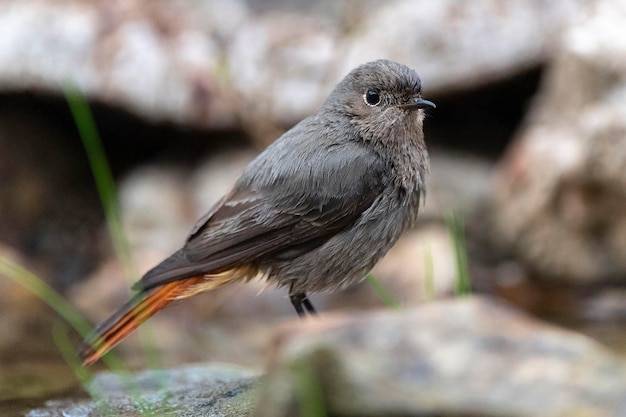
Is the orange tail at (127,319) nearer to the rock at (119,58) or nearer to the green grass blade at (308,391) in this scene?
the green grass blade at (308,391)

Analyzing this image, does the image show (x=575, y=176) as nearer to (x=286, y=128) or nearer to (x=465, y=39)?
(x=465, y=39)

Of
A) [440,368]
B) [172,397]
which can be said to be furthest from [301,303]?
[440,368]

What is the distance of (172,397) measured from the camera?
384cm

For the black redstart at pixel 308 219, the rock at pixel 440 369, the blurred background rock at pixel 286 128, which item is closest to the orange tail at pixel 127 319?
the black redstart at pixel 308 219

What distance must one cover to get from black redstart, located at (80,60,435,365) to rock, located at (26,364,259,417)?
0.30 metres

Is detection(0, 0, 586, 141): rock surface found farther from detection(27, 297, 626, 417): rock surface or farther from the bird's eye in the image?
detection(27, 297, 626, 417): rock surface

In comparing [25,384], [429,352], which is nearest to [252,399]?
[429,352]

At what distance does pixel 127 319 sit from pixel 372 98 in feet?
5.07

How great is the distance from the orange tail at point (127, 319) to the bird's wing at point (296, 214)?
0.40 feet

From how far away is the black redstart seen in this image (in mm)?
4316

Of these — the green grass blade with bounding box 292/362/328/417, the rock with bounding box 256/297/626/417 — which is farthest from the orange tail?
the green grass blade with bounding box 292/362/328/417

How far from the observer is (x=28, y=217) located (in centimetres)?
847

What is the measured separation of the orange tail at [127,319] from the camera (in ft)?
13.8

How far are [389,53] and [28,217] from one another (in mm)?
3474
